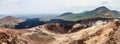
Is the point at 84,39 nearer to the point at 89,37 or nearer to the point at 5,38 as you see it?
the point at 89,37

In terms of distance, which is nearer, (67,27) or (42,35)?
(42,35)

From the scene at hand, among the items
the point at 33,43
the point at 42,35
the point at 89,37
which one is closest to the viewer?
the point at 89,37

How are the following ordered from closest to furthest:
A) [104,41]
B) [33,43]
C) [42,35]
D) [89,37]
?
[104,41], [89,37], [33,43], [42,35]

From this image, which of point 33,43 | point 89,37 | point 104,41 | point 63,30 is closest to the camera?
point 104,41

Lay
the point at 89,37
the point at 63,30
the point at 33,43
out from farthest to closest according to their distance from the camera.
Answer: the point at 63,30
the point at 33,43
the point at 89,37

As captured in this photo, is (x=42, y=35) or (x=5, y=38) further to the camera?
(x=42, y=35)

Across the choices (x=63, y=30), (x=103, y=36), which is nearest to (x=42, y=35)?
(x=103, y=36)

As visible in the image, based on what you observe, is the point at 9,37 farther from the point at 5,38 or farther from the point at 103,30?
the point at 103,30

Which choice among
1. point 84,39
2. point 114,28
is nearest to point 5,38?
point 84,39

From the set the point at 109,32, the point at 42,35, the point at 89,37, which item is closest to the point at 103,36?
the point at 109,32
